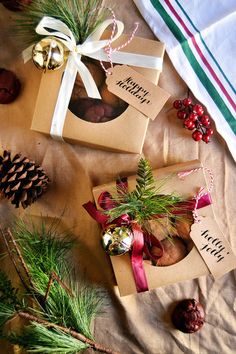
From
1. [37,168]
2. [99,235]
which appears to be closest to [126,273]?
[99,235]

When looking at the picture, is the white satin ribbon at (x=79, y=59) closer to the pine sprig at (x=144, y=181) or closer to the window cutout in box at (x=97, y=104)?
the window cutout in box at (x=97, y=104)

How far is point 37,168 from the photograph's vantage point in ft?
2.36

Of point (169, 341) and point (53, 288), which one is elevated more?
point (53, 288)

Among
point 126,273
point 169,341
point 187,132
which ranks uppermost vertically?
point 187,132

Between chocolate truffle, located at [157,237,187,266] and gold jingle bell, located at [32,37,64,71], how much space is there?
351 millimetres

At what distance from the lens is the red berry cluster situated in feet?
2.43

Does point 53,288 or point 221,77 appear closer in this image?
point 53,288

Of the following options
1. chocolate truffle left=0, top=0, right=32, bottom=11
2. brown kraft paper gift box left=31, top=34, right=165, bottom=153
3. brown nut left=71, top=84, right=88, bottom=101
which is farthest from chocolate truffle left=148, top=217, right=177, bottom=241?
chocolate truffle left=0, top=0, right=32, bottom=11

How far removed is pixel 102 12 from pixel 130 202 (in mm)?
339

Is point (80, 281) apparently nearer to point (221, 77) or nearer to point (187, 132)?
point (187, 132)

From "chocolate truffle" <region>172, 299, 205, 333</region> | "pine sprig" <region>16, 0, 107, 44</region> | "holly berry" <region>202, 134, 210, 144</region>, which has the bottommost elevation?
"chocolate truffle" <region>172, 299, 205, 333</region>

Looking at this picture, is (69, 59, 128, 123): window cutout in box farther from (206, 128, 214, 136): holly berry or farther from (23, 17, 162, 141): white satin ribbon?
(206, 128, 214, 136): holly berry

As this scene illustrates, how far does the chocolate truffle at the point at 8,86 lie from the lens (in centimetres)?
74

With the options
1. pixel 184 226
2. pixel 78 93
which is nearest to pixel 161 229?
pixel 184 226
